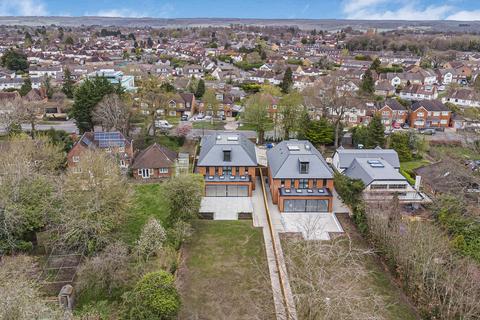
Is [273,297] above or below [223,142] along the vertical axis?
below

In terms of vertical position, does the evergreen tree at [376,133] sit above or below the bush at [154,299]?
above

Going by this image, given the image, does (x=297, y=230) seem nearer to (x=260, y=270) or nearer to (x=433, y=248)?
(x=260, y=270)

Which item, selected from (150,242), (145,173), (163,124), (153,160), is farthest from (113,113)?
(150,242)

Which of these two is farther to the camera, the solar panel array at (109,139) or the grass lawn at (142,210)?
the solar panel array at (109,139)

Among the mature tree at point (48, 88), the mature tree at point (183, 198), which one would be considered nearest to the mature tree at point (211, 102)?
the mature tree at point (48, 88)

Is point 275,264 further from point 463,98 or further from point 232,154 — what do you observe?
point 463,98

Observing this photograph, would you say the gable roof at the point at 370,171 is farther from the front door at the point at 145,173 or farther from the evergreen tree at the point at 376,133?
the front door at the point at 145,173

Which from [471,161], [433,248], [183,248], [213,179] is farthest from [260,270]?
[471,161]
